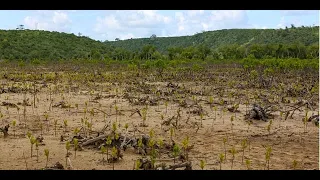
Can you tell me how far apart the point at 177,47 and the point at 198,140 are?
52895 millimetres

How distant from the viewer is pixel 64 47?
6309 cm

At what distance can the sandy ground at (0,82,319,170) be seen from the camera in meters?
4.57

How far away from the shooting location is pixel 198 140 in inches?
230

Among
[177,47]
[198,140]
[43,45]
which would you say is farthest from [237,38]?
[198,140]

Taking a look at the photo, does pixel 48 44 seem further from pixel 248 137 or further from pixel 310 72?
pixel 248 137

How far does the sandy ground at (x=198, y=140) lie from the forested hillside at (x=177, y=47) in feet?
81.6

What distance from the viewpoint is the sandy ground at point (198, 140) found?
15.0 feet

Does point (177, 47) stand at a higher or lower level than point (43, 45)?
lower

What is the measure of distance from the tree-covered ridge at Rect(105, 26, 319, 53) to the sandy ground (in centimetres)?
6101

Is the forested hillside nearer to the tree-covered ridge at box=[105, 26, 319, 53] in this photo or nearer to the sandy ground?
the tree-covered ridge at box=[105, 26, 319, 53]

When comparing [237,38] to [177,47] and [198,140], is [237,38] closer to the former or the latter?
[177,47]

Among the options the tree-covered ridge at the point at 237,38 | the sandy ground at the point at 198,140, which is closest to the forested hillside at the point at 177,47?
the tree-covered ridge at the point at 237,38

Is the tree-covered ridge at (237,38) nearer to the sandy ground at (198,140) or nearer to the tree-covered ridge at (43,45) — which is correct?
the tree-covered ridge at (43,45)
